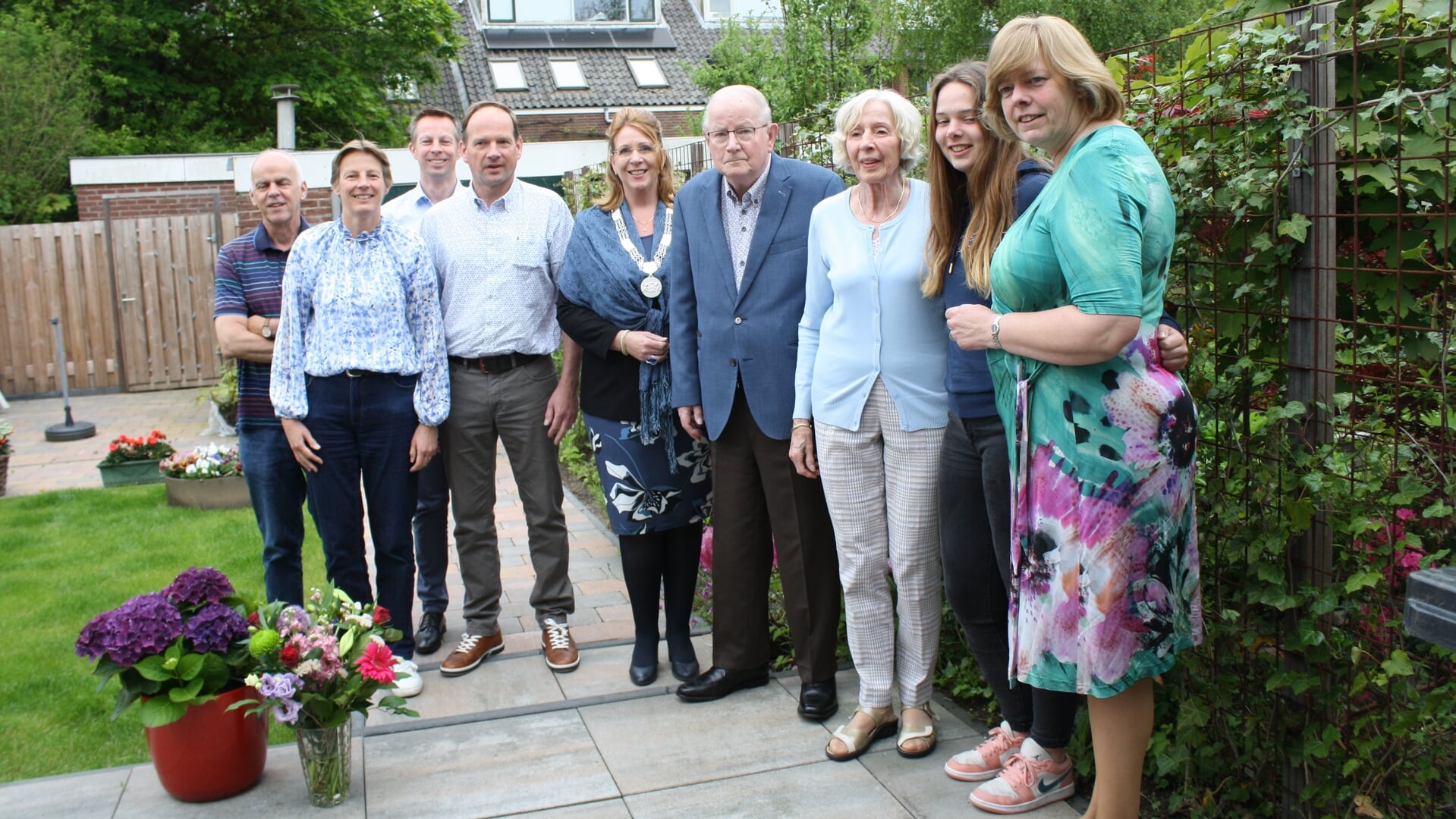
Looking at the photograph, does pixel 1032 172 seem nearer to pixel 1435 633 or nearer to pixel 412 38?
pixel 1435 633

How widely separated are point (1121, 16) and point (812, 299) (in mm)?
21770

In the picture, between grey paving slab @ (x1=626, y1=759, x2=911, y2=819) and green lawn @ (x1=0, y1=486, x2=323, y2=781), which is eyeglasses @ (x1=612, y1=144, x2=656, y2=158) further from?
green lawn @ (x1=0, y1=486, x2=323, y2=781)

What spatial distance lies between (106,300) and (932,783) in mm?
12521

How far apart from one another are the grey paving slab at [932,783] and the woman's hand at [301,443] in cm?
198

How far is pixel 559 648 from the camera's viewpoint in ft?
13.6

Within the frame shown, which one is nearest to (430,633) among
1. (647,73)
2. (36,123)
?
(36,123)

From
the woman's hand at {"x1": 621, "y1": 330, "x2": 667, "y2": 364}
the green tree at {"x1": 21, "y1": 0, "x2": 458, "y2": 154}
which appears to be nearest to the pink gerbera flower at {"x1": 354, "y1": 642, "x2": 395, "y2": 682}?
the woman's hand at {"x1": 621, "y1": 330, "x2": 667, "y2": 364}

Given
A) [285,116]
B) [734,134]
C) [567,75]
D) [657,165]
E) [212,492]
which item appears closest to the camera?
[734,134]

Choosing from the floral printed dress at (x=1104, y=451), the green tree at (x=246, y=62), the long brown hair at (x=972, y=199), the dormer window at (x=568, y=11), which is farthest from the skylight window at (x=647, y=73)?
the floral printed dress at (x=1104, y=451)

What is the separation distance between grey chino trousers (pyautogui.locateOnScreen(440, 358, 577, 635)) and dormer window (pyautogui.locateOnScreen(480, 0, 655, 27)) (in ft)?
75.2

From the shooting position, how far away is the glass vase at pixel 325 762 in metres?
3.10

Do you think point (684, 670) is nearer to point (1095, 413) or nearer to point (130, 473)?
point (1095, 413)

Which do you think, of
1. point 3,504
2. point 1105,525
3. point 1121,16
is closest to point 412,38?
point 1121,16

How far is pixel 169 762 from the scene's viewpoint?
3.12 m
